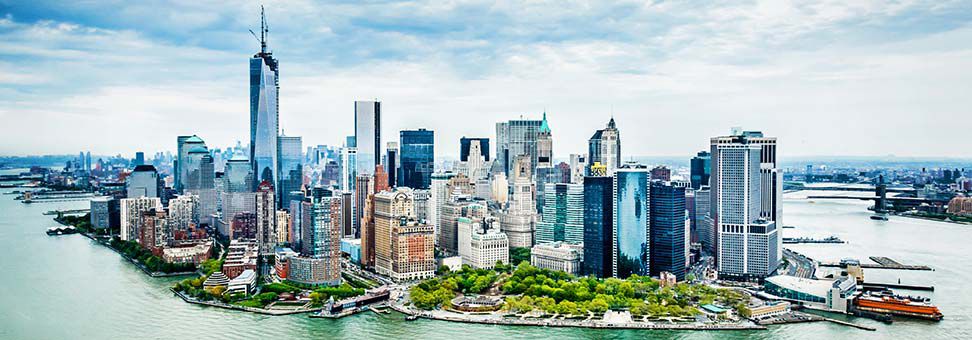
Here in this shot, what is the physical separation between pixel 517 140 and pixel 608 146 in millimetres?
7173

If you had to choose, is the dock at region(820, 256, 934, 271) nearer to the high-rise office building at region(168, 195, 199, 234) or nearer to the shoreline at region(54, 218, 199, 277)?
the shoreline at region(54, 218, 199, 277)

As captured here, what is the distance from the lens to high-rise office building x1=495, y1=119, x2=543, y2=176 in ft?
95.8

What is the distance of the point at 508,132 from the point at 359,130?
18.9 feet

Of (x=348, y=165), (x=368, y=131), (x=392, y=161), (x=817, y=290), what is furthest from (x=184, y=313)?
(x=368, y=131)

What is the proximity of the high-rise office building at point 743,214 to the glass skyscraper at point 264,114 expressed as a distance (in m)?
15.4

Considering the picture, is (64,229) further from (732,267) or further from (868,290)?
(868,290)

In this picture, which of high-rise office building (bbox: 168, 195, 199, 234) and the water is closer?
the water

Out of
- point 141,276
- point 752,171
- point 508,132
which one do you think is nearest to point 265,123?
point 508,132

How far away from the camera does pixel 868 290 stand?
44.0 ft

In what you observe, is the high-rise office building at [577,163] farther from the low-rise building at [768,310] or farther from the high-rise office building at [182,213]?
the low-rise building at [768,310]

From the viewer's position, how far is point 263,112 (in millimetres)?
25875

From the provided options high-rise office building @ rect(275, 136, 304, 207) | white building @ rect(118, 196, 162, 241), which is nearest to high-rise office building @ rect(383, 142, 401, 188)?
high-rise office building @ rect(275, 136, 304, 207)

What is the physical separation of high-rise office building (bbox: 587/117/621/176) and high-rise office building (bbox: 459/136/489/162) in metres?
8.95

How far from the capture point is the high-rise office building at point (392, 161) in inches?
1113
